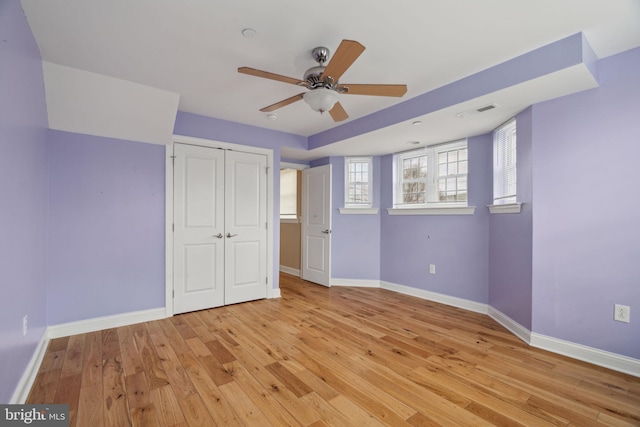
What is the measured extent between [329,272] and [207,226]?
A: 213 cm

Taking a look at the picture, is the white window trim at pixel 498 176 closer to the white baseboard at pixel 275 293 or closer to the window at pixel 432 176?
the window at pixel 432 176

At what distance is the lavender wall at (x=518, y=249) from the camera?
9.14 feet

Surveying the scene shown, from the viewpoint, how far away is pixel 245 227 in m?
4.07

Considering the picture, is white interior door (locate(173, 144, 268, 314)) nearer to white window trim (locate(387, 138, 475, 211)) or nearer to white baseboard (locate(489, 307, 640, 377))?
white window trim (locate(387, 138, 475, 211))

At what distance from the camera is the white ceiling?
1816 millimetres

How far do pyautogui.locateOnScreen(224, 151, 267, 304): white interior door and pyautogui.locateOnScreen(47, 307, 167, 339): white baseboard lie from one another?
0.86 meters

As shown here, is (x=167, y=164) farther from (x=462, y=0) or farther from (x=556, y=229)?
(x=556, y=229)

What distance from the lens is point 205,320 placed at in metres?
3.36

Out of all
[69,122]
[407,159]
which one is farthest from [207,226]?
[407,159]

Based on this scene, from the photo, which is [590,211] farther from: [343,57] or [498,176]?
[343,57]

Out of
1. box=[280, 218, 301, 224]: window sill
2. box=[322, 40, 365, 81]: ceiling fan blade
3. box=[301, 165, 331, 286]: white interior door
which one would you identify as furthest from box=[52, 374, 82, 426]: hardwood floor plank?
box=[280, 218, 301, 224]: window sill

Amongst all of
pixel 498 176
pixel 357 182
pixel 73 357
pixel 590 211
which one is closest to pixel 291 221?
pixel 357 182

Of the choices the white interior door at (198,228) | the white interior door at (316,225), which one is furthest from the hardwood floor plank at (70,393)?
the white interior door at (316,225)

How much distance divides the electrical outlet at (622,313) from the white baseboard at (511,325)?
0.66 m
